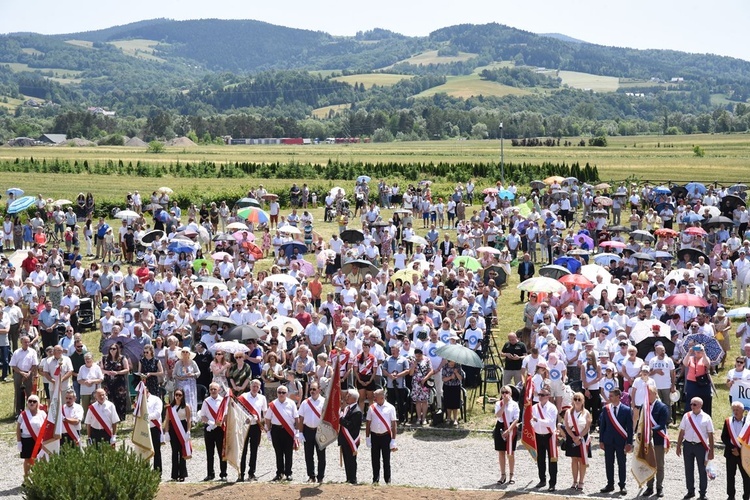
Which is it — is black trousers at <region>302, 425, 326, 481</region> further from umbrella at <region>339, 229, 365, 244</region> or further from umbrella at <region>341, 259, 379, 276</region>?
umbrella at <region>339, 229, 365, 244</region>

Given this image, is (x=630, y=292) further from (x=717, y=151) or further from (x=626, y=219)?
(x=717, y=151)

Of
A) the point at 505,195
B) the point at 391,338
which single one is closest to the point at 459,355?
the point at 391,338

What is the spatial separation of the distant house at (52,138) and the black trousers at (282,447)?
13584 cm

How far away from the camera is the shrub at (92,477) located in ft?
38.3

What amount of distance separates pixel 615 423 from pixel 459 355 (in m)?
3.50

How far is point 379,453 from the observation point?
14164 mm

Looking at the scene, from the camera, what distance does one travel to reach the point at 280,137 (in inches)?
6467

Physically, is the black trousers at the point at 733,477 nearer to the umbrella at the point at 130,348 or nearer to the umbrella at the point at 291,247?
the umbrella at the point at 130,348

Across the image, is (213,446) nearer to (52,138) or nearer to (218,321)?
(218,321)

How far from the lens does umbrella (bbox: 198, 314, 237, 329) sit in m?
19.3

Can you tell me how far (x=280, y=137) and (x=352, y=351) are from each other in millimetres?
148723

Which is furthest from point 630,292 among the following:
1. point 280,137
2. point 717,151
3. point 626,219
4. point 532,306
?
point 280,137


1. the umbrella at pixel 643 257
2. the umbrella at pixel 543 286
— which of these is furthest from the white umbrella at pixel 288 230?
the umbrella at pixel 543 286

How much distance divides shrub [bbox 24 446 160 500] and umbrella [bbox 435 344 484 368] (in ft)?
18.4
